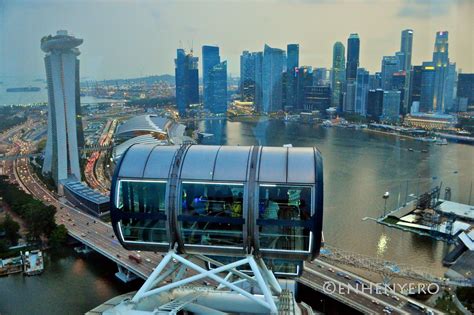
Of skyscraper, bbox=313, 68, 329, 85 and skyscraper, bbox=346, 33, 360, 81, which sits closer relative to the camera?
skyscraper, bbox=346, 33, 360, 81

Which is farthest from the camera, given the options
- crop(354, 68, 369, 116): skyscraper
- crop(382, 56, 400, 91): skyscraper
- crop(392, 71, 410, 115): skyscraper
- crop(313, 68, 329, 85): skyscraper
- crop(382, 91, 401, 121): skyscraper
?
crop(313, 68, 329, 85): skyscraper

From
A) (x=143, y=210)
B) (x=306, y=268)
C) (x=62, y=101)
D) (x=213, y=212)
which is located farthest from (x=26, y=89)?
(x=213, y=212)

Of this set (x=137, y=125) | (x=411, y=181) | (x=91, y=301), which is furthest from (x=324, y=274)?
(x=137, y=125)

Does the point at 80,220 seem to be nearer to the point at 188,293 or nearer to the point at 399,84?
the point at 188,293

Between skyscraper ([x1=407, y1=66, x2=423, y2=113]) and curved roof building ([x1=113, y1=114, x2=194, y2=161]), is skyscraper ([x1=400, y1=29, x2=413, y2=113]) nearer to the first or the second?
skyscraper ([x1=407, y1=66, x2=423, y2=113])

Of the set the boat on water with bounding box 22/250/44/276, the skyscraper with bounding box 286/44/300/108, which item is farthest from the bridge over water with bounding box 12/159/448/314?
the skyscraper with bounding box 286/44/300/108
